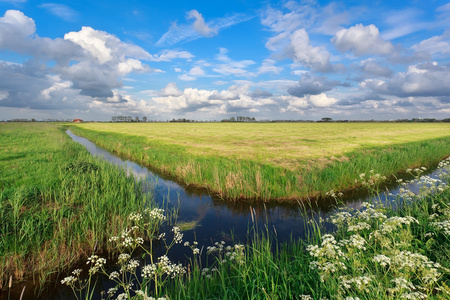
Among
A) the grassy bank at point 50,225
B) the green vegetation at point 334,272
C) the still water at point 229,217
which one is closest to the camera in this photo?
the green vegetation at point 334,272

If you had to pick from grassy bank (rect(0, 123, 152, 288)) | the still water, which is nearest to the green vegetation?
the still water

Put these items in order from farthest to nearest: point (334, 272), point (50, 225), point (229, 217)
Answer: point (229, 217), point (50, 225), point (334, 272)

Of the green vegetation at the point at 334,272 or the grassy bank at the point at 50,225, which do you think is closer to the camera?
the green vegetation at the point at 334,272

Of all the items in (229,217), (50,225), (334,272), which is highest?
(334,272)

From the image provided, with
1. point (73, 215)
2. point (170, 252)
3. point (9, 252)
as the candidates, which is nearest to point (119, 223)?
point (73, 215)

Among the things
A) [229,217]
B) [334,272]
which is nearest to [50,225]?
[229,217]

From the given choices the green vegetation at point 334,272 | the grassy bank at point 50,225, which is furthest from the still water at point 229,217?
the green vegetation at point 334,272

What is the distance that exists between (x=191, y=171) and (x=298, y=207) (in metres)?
8.38

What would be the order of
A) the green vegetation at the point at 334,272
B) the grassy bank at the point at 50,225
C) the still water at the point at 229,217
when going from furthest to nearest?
the still water at the point at 229,217
the grassy bank at the point at 50,225
the green vegetation at the point at 334,272

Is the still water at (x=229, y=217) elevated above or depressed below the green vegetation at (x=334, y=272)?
below

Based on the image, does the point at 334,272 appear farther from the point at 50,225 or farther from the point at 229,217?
the point at 50,225

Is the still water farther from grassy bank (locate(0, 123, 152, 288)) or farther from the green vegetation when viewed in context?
the green vegetation

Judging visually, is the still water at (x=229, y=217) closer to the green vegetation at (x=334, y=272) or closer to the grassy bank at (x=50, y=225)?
the grassy bank at (x=50, y=225)

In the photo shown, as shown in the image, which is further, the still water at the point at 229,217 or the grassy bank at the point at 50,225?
the still water at the point at 229,217
